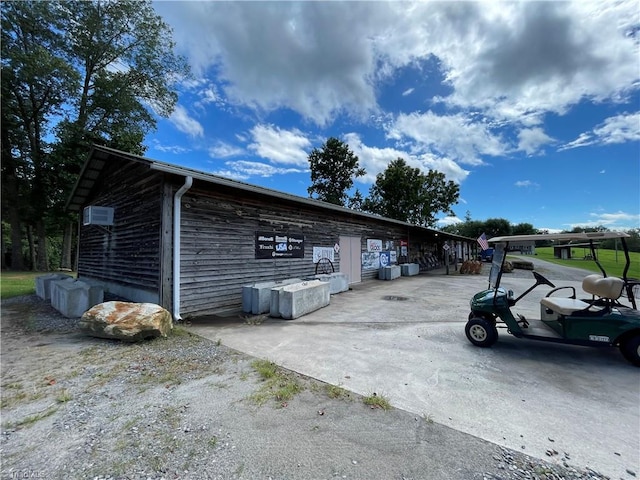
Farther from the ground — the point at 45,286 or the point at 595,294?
the point at 595,294

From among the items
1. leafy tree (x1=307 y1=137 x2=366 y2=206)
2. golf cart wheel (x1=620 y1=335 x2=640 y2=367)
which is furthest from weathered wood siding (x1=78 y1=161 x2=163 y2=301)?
leafy tree (x1=307 y1=137 x2=366 y2=206)

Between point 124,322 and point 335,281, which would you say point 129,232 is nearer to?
point 124,322

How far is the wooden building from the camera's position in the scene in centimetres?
605

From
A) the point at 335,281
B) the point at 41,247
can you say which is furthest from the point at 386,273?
the point at 41,247

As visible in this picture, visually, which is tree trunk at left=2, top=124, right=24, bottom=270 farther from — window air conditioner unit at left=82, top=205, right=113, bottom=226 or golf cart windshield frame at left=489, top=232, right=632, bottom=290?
golf cart windshield frame at left=489, top=232, right=632, bottom=290

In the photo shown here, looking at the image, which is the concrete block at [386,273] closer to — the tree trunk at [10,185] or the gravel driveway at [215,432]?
the gravel driveway at [215,432]

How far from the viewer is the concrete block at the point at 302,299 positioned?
617cm

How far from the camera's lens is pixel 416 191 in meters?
Answer: 30.8

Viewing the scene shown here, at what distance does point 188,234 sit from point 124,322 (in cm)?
233

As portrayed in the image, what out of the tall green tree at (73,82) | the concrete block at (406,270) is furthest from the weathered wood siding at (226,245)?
the tall green tree at (73,82)

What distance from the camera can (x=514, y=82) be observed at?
7.37 metres

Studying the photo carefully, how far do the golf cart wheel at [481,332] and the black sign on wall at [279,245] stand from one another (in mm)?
5531

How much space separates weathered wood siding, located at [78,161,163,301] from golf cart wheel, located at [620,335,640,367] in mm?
8195

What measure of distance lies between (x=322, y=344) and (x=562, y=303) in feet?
12.5
